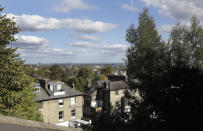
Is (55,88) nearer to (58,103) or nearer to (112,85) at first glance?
(58,103)

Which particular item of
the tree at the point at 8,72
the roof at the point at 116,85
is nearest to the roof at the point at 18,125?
the tree at the point at 8,72

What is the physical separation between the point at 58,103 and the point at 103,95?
14150 millimetres

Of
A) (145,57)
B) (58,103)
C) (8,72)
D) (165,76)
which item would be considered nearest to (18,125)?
(8,72)

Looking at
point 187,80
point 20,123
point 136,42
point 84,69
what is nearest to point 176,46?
point 136,42

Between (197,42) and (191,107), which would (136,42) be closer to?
(197,42)

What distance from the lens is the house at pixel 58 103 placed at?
81.5 feet

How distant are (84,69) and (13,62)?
61179 millimetres

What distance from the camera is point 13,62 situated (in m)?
11.8

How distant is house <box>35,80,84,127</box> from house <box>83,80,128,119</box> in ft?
24.5

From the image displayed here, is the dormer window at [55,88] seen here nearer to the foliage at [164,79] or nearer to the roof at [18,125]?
the foliage at [164,79]

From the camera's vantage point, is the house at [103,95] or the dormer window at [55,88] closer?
the dormer window at [55,88]

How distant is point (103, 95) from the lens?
37.9m

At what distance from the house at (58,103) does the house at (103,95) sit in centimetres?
747

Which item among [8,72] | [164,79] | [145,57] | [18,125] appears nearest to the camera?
[18,125]
